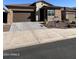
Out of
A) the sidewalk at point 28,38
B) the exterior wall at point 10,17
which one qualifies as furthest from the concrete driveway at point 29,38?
the exterior wall at point 10,17

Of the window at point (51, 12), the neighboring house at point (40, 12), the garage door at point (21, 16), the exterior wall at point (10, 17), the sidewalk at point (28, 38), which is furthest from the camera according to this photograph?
the window at point (51, 12)

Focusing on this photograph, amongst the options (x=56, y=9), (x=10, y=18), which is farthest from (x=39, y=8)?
(x=10, y=18)

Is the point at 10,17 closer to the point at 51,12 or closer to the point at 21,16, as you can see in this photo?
the point at 21,16

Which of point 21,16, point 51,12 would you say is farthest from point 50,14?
point 21,16

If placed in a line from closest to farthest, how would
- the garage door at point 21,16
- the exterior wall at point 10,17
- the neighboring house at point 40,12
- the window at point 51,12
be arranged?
the exterior wall at point 10,17 → the garage door at point 21,16 → the neighboring house at point 40,12 → the window at point 51,12

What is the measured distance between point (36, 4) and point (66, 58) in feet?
89.3

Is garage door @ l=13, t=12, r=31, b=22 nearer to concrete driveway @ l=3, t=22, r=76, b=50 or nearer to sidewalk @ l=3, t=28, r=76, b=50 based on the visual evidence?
concrete driveway @ l=3, t=22, r=76, b=50

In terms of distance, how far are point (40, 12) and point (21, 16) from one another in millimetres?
4084

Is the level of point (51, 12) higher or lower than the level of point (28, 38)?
higher

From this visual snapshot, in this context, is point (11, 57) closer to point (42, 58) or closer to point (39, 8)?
point (42, 58)

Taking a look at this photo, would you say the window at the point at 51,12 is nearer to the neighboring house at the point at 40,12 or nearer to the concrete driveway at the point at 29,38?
the neighboring house at the point at 40,12

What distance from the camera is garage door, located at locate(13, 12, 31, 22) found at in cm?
3040

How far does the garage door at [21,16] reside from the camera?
1197 inches

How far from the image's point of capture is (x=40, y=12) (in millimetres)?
34438
